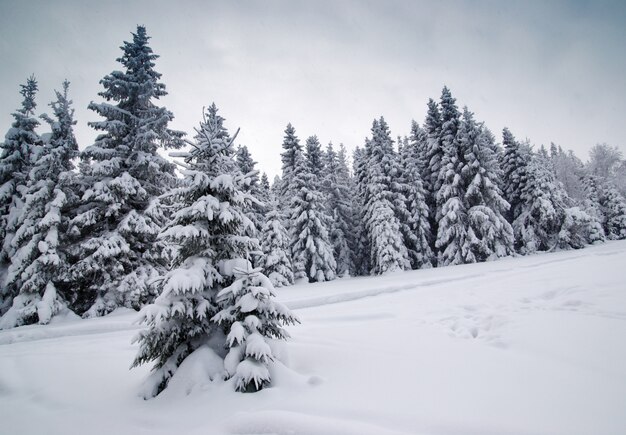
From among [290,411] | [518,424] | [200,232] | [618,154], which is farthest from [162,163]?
[618,154]

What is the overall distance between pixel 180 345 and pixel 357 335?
10.9 ft

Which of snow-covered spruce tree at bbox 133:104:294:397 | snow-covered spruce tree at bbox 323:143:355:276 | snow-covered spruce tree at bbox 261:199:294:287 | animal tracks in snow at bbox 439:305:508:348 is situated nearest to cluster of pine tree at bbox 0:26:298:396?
snow-covered spruce tree at bbox 133:104:294:397

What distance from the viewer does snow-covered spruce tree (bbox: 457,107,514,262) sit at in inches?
874

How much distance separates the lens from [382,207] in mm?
25188

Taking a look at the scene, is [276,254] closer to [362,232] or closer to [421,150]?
[362,232]

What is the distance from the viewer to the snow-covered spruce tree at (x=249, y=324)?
143 inches

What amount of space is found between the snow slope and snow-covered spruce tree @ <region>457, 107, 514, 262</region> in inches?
672

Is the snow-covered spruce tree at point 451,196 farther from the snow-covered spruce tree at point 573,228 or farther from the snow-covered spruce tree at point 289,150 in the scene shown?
the snow-covered spruce tree at point 289,150

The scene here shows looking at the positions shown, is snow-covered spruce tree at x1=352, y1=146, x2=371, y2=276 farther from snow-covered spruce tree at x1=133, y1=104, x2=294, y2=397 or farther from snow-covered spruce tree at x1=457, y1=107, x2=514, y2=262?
snow-covered spruce tree at x1=133, y1=104, x2=294, y2=397

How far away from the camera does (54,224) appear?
1276 cm

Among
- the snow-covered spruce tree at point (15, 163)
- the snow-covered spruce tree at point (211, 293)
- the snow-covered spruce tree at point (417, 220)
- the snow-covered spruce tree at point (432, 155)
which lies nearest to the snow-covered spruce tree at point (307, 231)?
the snow-covered spruce tree at point (417, 220)

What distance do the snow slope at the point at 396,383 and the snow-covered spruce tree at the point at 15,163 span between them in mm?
12671

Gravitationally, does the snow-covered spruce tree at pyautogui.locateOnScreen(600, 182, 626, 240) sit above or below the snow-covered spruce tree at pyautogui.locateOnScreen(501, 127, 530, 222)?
below

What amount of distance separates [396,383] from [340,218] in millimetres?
27130
